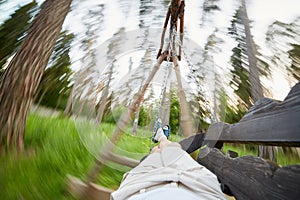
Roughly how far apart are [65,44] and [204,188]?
1.73 m

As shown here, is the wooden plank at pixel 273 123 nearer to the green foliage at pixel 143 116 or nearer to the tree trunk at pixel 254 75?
the tree trunk at pixel 254 75

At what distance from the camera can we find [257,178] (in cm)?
44

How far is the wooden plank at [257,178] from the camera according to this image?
0.34m

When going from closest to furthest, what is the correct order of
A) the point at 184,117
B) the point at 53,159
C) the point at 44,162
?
the point at 44,162, the point at 53,159, the point at 184,117

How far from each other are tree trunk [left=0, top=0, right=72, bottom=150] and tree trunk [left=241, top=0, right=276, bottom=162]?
1.37 m

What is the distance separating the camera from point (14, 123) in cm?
113

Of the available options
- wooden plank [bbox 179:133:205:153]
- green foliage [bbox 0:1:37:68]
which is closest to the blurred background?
green foliage [bbox 0:1:37:68]

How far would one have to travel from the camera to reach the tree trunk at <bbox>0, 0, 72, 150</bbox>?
1034 millimetres

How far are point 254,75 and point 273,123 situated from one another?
57.7 inches

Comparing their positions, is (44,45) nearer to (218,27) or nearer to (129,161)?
(129,161)

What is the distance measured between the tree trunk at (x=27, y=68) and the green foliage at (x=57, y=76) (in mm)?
689

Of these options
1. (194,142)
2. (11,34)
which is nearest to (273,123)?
(194,142)

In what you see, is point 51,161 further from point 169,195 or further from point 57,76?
point 169,195

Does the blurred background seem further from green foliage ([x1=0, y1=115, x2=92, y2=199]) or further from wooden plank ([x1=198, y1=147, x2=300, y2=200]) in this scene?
wooden plank ([x1=198, y1=147, x2=300, y2=200])
